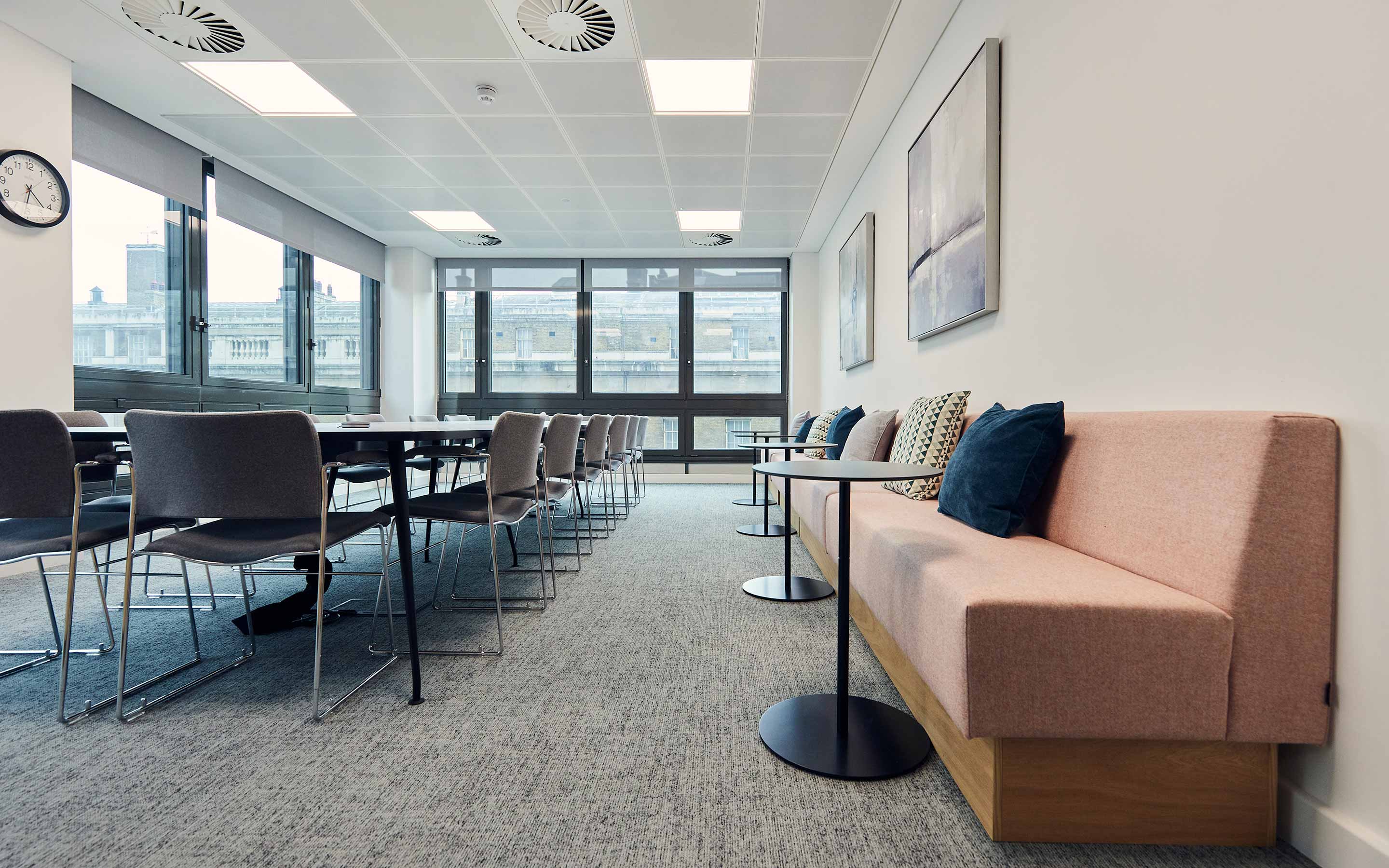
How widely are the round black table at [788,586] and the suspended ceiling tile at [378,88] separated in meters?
3.19

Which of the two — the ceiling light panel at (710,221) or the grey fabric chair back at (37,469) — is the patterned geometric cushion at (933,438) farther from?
the ceiling light panel at (710,221)

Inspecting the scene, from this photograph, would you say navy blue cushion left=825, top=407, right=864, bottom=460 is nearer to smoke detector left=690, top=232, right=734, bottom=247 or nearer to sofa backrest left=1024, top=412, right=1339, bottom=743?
sofa backrest left=1024, top=412, right=1339, bottom=743

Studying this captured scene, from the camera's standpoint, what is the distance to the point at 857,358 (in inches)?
206

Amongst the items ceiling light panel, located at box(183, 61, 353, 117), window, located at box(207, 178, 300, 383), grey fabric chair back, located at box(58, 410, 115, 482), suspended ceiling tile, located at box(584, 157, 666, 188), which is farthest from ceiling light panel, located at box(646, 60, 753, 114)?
window, located at box(207, 178, 300, 383)

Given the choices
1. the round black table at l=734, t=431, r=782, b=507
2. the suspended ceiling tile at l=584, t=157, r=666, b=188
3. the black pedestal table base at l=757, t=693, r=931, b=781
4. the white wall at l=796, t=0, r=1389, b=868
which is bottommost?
the black pedestal table base at l=757, t=693, r=931, b=781

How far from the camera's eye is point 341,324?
22.7 ft

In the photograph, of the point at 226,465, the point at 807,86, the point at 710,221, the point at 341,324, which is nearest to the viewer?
the point at 226,465

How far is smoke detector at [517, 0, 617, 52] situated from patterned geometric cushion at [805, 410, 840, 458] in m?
3.01

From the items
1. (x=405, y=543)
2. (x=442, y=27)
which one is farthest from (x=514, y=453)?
(x=442, y=27)

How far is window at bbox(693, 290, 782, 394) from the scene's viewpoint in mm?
7992

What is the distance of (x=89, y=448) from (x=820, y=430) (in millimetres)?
4491

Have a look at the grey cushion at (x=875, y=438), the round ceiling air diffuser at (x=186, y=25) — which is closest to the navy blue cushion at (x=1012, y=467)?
the grey cushion at (x=875, y=438)

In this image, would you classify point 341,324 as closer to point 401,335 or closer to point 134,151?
point 401,335

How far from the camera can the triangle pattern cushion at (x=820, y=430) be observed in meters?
4.99
